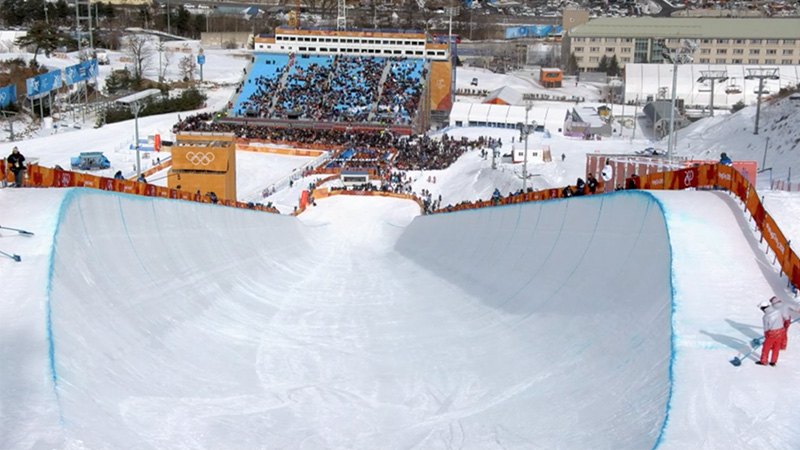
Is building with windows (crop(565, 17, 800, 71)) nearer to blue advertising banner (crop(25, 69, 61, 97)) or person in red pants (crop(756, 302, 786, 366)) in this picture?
blue advertising banner (crop(25, 69, 61, 97))

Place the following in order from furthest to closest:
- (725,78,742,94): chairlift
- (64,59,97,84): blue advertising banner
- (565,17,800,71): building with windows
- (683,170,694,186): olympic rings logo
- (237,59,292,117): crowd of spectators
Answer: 1. (565,17,800,71): building with windows
2. (237,59,292,117): crowd of spectators
3. (725,78,742,94): chairlift
4. (64,59,97,84): blue advertising banner
5. (683,170,694,186): olympic rings logo

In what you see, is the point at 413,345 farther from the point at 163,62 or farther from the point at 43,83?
the point at 163,62

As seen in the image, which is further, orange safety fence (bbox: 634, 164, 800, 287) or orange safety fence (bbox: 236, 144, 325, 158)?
orange safety fence (bbox: 236, 144, 325, 158)

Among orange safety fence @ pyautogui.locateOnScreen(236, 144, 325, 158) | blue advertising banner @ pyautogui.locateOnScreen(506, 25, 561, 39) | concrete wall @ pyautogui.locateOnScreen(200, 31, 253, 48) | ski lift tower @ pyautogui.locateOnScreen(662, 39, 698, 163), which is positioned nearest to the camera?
ski lift tower @ pyautogui.locateOnScreen(662, 39, 698, 163)

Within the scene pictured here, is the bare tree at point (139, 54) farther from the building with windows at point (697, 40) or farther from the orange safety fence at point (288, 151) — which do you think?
the building with windows at point (697, 40)

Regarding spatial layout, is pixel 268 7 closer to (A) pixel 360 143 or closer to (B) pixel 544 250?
(A) pixel 360 143

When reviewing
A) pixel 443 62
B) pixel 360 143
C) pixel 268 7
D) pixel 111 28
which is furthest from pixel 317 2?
pixel 360 143

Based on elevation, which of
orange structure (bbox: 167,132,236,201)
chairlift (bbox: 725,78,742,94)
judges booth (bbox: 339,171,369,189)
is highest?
chairlift (bbox: 725,78,742,94)

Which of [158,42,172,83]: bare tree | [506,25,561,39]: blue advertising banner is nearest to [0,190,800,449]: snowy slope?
[158,42,172,83]: bare tree
